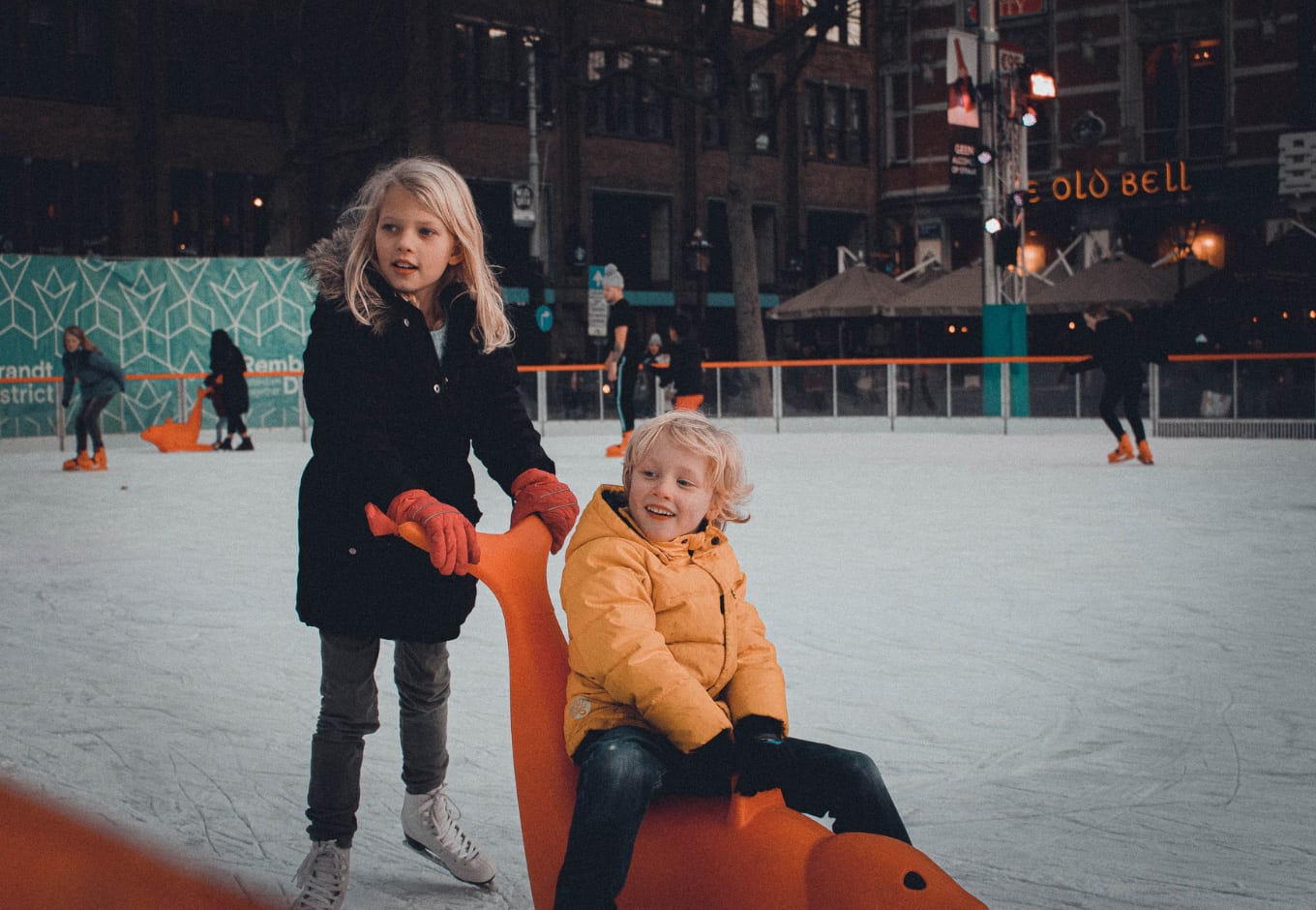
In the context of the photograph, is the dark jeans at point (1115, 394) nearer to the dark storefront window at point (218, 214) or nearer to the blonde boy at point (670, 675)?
the blonde boy at point (670, 675)

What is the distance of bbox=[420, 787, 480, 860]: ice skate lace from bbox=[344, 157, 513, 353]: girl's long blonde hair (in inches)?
Answer: 37.9

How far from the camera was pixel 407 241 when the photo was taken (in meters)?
2.85

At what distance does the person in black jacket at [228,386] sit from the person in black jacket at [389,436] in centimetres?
1600

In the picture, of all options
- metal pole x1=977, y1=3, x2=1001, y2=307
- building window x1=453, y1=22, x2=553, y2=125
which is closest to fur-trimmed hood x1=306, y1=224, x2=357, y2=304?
metal pole x1=977, y1=3, x2=1001, y2=307

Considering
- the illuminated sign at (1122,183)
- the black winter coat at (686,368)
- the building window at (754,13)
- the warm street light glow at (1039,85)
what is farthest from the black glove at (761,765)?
the building window at (754,13)

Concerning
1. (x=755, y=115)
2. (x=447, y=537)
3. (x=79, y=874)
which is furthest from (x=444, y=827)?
(x=755, y=115)

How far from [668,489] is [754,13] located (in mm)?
37954

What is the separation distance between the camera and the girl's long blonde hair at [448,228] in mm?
2836

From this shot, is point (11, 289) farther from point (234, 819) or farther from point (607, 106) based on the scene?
point (234, 819)

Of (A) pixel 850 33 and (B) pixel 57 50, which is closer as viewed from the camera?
(B) pixel 57 50

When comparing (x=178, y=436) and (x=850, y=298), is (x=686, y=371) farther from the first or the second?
(x=850, y=298)

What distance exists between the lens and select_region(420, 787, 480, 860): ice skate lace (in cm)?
309

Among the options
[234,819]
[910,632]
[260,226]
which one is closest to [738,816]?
[234,819]

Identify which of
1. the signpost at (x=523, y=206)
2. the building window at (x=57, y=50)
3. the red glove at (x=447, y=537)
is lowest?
the red glove at (x=447, y=537)
